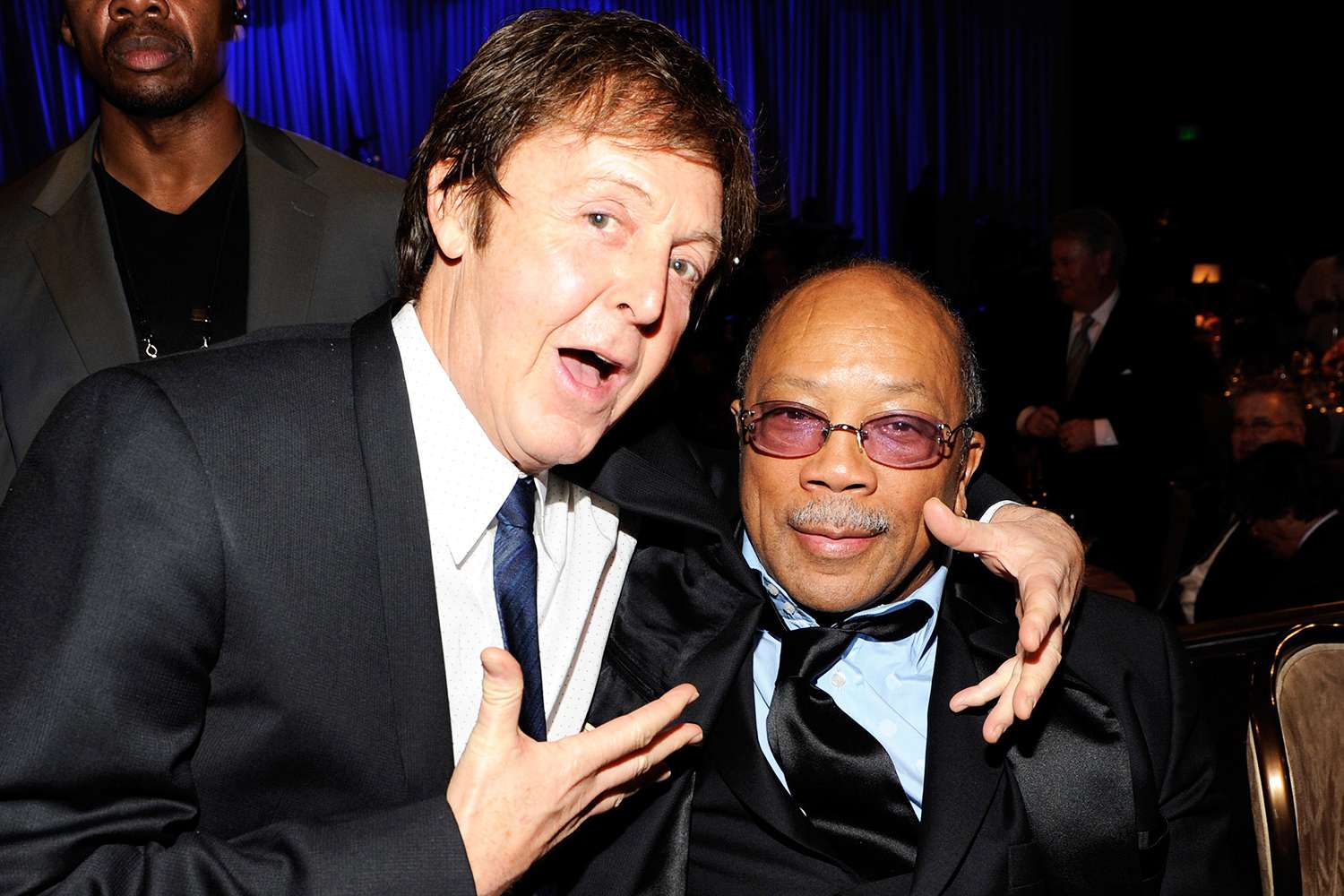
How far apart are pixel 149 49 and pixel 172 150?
8.3 inches

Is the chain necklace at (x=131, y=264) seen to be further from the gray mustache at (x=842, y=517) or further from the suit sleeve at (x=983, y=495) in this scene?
the suit sleeve at (x=983, y=495)

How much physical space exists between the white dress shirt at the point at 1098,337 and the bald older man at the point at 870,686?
366 cm

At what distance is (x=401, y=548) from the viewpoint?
4.75ft

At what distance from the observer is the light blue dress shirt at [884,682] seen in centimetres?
196

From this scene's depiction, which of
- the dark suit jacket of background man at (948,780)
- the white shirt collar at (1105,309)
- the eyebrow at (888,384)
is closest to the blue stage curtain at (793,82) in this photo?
the white shirt collar at (1105,309)

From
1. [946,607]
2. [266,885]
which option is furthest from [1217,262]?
[266,885]

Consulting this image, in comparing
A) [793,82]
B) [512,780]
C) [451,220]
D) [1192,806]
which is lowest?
[1192,806]

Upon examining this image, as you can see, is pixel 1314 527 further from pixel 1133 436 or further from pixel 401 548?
pixel 401 548

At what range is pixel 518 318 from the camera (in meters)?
1.53

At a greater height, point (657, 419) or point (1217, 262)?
point (657, 419)

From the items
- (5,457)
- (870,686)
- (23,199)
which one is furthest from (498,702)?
(23,199)

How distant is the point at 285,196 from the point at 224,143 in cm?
17

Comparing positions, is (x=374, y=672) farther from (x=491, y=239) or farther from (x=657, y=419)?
(x=657, y=419)

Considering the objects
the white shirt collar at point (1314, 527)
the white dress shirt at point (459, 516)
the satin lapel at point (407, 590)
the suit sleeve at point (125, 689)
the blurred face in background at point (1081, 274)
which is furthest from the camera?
the blurred face in background at point (1081, 274)
